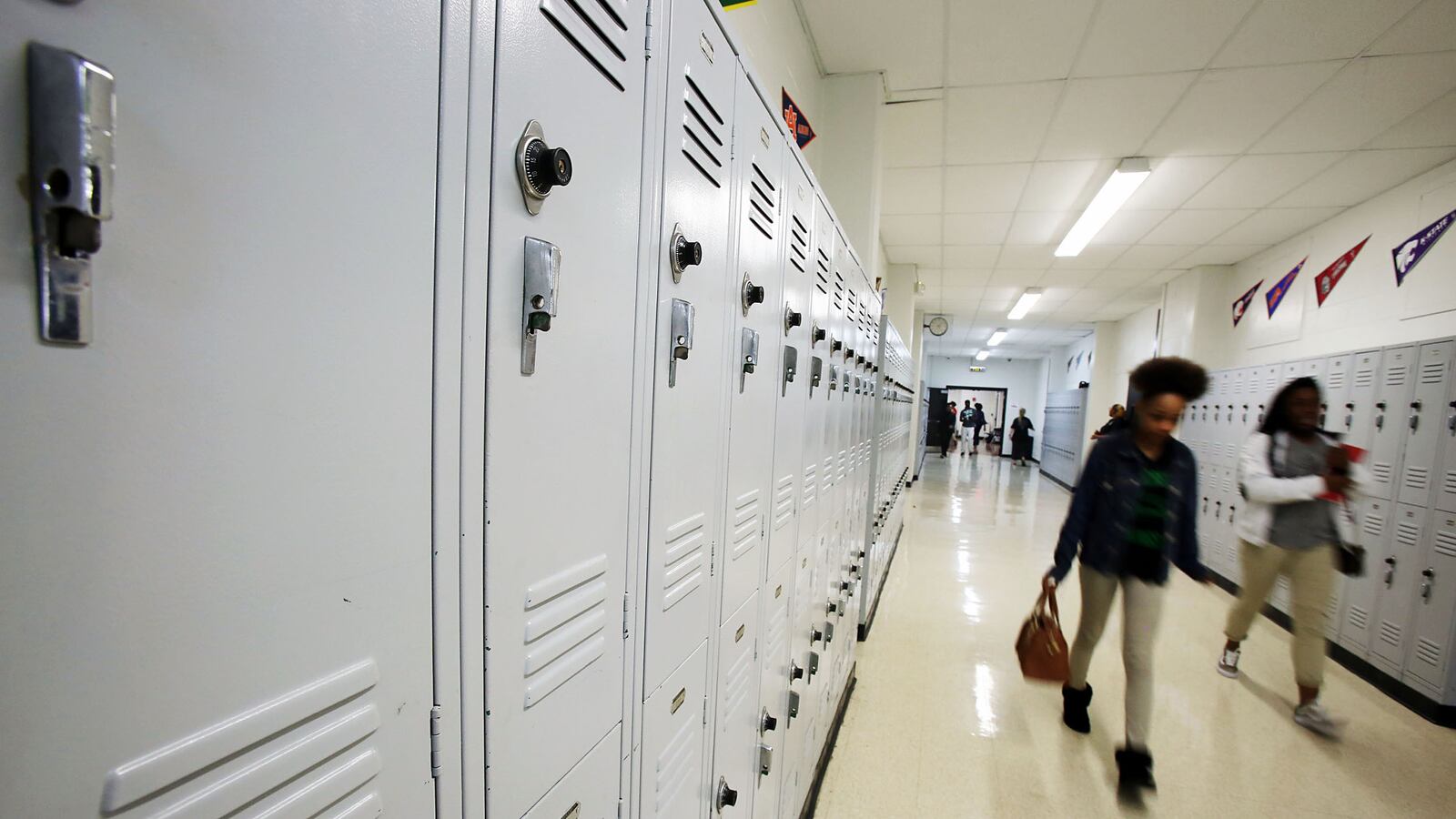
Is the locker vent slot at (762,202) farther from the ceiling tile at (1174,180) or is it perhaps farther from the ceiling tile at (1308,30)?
the ceiling tile at (1174,180)

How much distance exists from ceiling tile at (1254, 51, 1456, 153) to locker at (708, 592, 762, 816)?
4.21 meters

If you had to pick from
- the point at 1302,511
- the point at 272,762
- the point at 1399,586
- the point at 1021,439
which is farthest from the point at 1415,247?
the point at 1021,439

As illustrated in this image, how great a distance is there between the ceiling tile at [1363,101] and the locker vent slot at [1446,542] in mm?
2370

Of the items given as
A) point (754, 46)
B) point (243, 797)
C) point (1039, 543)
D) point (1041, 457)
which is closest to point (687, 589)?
point (243, 797)

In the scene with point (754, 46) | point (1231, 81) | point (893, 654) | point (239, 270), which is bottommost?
point (893, 654)

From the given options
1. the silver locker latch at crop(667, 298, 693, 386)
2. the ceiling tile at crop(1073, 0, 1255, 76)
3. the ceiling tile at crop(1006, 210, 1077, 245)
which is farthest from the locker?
the ceiling tile at crop(1006, 210, 1077, 245)

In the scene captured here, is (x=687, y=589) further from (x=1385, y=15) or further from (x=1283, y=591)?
(x=1283, y=591)

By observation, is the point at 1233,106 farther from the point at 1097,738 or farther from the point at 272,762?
the point at 272,762

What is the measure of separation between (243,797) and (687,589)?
2.12 feet

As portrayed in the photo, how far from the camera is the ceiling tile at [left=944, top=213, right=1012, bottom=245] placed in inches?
205

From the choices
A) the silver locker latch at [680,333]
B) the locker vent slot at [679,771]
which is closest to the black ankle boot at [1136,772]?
the locker vent slot at [679,771]

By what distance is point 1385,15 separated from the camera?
2.44 metres

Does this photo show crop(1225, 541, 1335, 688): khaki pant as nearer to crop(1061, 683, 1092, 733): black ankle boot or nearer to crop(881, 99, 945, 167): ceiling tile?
crop(1061, 683, 1092, 733): black ankle boot

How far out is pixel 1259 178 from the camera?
4055mm
